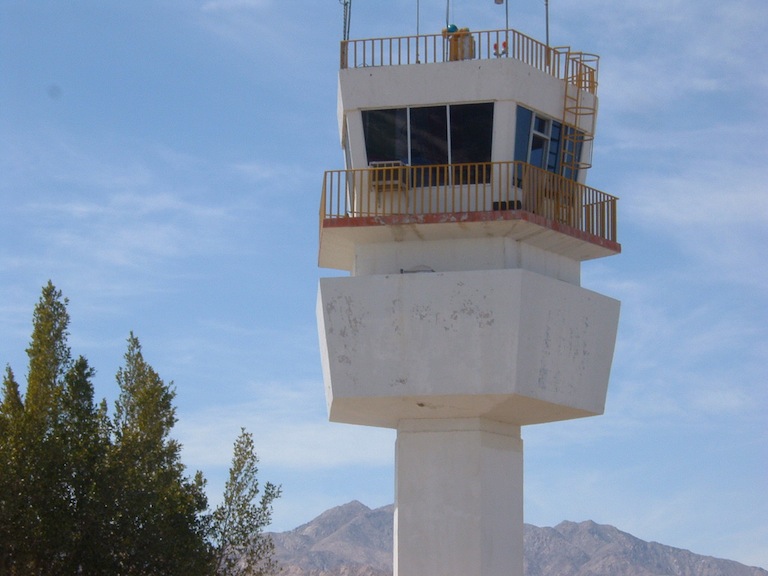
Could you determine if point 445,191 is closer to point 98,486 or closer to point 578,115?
point 578,115

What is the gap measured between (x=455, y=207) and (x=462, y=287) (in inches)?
62.8

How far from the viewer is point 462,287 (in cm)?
2464

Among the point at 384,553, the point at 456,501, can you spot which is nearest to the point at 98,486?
the point at 456,501

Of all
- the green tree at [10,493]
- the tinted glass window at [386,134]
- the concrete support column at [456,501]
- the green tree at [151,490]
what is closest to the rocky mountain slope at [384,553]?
the green tree at [151,490]

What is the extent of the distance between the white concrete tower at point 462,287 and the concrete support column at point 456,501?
3cm

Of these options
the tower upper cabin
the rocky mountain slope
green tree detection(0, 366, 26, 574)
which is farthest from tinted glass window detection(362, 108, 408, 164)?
the rocky mountain slope

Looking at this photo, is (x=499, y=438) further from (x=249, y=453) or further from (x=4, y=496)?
(x=249, y=453)

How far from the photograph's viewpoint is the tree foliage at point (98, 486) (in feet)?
97.5

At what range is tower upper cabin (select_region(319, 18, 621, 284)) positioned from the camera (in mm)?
25344

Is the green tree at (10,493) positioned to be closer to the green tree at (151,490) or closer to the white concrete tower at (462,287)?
the green tree at (151,490)

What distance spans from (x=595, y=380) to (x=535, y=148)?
4.28 metres

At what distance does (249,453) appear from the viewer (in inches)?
1489

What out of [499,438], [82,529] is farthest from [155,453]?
[499,438]

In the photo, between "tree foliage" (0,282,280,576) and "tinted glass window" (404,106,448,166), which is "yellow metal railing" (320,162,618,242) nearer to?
"tinted glass window" (404,106,448,166)
